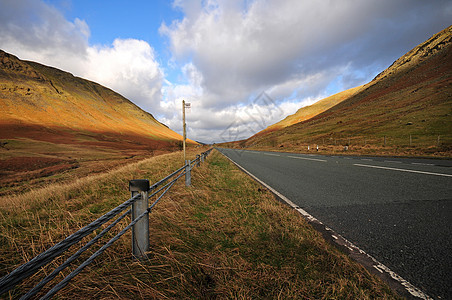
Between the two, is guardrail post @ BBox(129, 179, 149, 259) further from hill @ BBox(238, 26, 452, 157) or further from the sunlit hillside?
the sunlit hillside

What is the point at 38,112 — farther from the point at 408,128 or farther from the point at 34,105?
the point at 408,128

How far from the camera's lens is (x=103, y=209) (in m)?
3.92

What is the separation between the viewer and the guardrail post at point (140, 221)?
1.93 meters

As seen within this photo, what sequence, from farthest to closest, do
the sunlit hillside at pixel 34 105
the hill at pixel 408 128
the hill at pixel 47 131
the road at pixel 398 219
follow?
the sunlit hillside at pixel 34 105 → the hill at pixel 47 131 → the hill at pixel 408 128 → the road at pixel 398 219

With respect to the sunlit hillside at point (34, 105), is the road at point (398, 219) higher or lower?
lower

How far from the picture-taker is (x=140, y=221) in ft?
6.37

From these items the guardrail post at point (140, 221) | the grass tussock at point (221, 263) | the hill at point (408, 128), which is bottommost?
the grass tussock at point (221, 263)

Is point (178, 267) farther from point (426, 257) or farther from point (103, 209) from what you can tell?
point (103, 209)

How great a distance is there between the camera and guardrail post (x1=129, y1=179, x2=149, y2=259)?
6.34ft

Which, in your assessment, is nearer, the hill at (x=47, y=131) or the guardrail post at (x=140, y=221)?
the guardrail post at (x=140, y=221)

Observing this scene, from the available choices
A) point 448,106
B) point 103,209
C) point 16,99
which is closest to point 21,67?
point 16,99

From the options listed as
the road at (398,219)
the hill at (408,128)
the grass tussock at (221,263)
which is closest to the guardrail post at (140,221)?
the grass tussock at (221,263)

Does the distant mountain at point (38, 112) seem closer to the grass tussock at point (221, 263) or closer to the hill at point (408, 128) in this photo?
the hill at point (408, 128)

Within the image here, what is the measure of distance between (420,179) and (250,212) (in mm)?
5740
